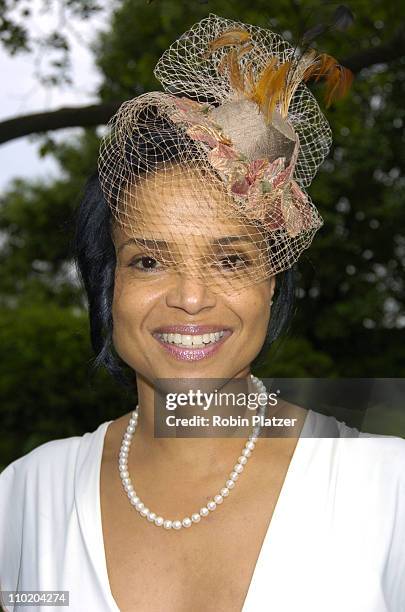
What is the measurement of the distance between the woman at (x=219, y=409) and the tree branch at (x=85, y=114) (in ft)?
7.49

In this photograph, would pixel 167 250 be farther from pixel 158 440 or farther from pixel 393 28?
pixel 393 28

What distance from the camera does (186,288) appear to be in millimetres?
2014

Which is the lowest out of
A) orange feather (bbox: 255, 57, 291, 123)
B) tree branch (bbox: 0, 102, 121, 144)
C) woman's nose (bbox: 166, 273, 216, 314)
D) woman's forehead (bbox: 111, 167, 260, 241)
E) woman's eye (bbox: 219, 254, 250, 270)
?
tree branch (bbox: 0, 102, 121, 144)

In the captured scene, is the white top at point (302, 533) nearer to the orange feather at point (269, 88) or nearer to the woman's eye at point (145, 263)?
the woman's eye at point (145, 263)

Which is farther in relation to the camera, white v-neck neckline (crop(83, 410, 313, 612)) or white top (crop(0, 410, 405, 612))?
white v-neck neckline (crop(83, 410, 313, 612))

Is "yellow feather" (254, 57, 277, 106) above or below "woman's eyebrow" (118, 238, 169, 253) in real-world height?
above

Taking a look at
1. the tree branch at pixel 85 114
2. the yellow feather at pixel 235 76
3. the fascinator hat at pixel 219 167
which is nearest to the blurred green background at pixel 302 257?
the tree branch at pixel 85 114

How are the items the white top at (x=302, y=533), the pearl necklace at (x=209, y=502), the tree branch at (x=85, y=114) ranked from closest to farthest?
the white top at (x=302, y=533), the pearl necklace at (x=209, y=502), the tree branch at (x=85, y=114)

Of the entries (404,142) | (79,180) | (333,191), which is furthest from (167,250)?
(79,180)

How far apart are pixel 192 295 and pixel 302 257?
2.84 ft

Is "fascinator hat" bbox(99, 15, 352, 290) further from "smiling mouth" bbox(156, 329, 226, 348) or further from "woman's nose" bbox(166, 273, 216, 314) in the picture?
"smiling mouth" bbox(156, 329, 226, 348)

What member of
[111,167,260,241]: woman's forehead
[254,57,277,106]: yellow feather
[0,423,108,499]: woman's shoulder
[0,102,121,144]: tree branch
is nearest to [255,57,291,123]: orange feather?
[254,57,277,106]: yellow feather

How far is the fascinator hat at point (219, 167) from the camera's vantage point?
2.02 metres

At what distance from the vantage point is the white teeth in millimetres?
2051
